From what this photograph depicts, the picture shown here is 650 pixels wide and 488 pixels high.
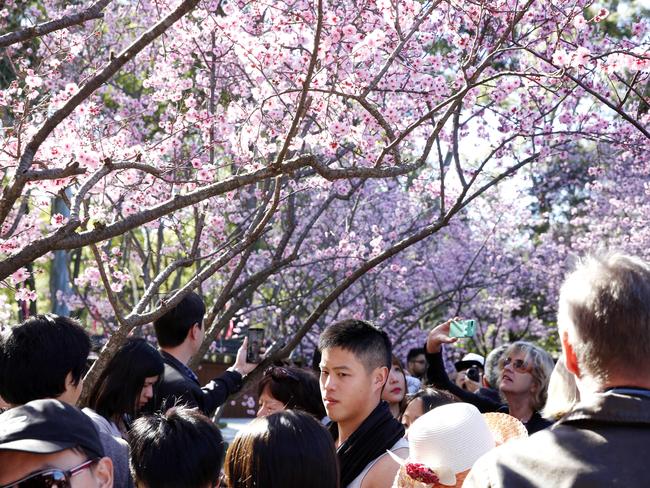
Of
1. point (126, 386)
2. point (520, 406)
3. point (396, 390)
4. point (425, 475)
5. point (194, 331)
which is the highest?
point (194, 331)

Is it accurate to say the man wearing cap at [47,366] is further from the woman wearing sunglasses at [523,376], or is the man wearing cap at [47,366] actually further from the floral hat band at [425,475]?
the woman wearing sunglasses at [523,376]

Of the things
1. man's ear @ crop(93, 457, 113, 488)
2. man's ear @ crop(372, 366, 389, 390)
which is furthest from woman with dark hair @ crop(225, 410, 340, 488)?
man's ear @ crop(372, 366, 389, 390)

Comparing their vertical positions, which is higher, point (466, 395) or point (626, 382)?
point (626, 382)

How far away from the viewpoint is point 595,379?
1.71m

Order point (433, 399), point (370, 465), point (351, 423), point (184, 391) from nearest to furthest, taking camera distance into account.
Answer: point (370, 465) → point (351, 423) → point (184, 391) → point (433, 399)

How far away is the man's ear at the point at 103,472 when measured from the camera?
6.54 feet

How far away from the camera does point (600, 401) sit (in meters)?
1.67

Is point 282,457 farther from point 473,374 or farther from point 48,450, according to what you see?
point 473,374

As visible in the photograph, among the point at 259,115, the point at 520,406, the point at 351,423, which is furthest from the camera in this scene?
the point at 259,115

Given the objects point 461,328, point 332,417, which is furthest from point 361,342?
point 461,328

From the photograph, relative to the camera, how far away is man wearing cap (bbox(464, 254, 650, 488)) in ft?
5.32

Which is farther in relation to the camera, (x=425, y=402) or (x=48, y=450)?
(x=425, y=402)

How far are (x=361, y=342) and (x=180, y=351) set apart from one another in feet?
3.98

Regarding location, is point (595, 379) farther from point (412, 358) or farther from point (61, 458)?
point (412, 358)
